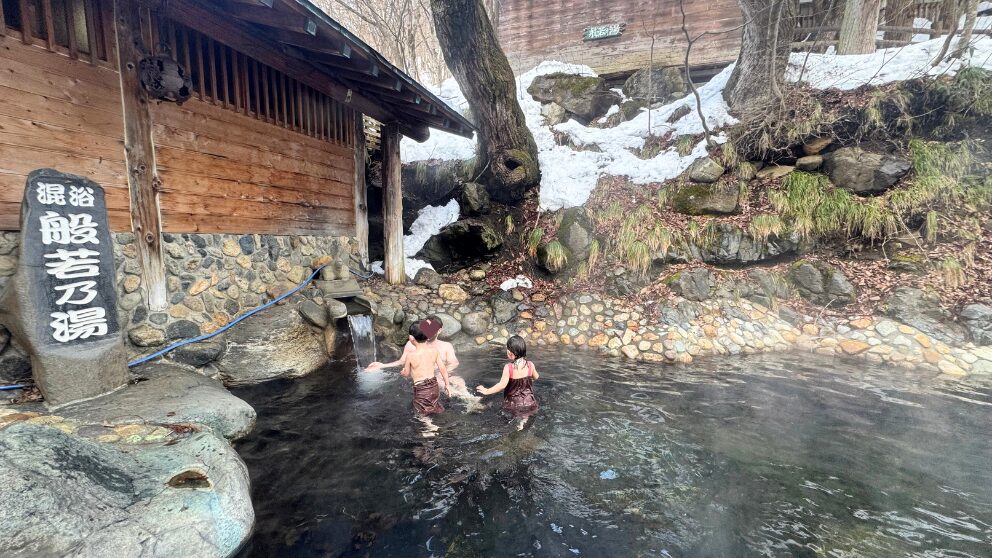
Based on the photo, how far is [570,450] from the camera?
412cm

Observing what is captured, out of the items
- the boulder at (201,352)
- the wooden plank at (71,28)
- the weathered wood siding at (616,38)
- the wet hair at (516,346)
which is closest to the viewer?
the wooden plank at (71,28)

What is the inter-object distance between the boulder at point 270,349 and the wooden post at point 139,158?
102cm

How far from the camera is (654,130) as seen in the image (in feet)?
34.8

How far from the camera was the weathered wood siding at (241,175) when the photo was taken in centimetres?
530

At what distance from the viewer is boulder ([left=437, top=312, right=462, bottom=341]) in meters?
7.91

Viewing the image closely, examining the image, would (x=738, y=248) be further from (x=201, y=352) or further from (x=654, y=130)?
(x=201, y=352)

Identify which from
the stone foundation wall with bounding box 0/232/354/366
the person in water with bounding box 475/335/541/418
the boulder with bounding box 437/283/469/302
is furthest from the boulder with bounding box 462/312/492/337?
the person in water with bounding box 475/335/541/418

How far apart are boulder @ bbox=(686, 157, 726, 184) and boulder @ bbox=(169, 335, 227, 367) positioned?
9.05 meters

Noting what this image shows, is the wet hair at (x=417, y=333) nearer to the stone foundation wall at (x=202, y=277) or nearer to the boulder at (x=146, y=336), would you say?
the stone foundation wall at (x=202, y=277)

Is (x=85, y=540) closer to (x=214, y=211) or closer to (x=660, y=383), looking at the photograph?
(x=214, y=211)

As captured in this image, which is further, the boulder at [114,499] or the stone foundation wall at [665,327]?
the stone foundation wall at [665,327]

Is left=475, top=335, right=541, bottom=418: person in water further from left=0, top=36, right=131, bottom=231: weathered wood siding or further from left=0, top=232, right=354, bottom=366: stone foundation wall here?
left=0, top=36, right=131, bottom=231: weathered wood siding

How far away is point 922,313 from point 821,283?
53.5 inches

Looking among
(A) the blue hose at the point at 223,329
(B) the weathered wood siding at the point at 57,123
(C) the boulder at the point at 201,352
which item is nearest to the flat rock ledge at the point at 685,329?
(A) the blue hose at the point at 223,329
